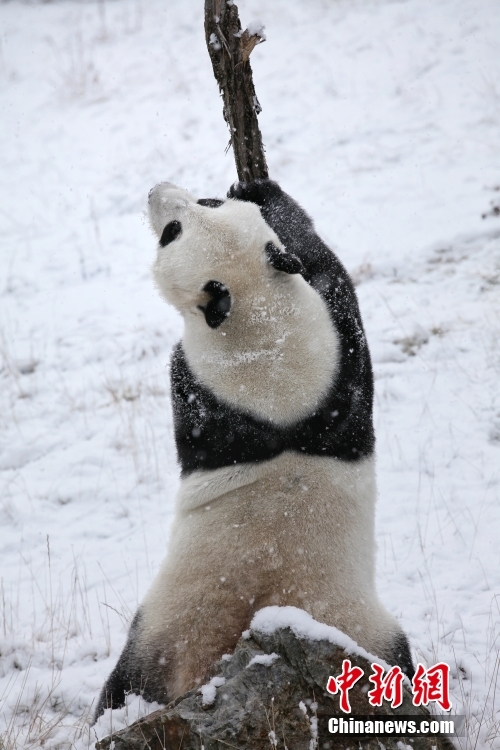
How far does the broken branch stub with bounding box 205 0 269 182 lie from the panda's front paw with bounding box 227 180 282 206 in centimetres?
8

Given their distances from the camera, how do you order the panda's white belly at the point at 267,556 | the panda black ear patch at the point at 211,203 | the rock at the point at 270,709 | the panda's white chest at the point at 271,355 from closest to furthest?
the rock at the point at 270,709 → the panda's white belly at the point at 267,556 → the panda's white chest at the point at 271,355 → the panda black ear patch at the point at 211,203

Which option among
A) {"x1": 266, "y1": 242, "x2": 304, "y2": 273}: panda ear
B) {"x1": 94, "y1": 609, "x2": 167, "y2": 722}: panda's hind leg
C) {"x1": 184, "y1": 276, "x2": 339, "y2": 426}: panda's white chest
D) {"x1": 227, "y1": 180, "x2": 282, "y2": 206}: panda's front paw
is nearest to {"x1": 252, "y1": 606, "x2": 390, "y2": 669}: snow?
{"x1": 94, "y1": 609, "x2": 167, "y2": 722}: panda's hind leg

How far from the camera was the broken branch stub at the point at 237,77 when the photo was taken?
3307 mm

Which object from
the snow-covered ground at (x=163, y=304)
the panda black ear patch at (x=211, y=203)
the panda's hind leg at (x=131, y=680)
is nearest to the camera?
the panda's hind leg at (x=131, y=680)

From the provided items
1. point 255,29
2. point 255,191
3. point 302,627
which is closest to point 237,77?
point 255,29

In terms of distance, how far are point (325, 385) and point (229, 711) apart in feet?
4.41

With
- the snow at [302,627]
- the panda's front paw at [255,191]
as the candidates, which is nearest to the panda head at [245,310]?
the panda's front paw at [255,191]

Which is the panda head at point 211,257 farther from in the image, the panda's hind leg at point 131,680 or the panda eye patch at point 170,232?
the panda's hind leg at point 131,680

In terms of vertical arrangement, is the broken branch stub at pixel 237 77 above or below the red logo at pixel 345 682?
above

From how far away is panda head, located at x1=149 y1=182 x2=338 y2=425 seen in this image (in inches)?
112

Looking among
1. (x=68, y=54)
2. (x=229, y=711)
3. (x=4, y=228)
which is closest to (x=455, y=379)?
(x=229, y=711)

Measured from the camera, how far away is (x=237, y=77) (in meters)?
3.42

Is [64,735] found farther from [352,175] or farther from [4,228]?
[4,228]

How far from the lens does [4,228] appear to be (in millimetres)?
11172
